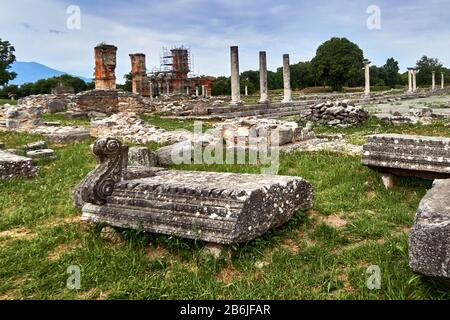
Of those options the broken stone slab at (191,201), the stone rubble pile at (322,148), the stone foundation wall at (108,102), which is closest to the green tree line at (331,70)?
the stone foundation wall at (108,102)

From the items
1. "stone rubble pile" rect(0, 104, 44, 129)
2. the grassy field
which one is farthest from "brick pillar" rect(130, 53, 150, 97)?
the grassy field

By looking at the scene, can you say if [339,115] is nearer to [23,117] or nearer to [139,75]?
[23,117]

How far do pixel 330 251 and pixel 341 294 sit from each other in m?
0.85

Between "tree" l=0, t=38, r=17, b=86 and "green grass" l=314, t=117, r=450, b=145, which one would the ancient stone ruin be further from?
"tree" l=0, t=38, r=17, b=86

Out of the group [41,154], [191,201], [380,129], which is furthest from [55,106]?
[191,201]

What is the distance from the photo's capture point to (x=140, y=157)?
7.54 metres

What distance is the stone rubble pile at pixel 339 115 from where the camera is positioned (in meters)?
14.9

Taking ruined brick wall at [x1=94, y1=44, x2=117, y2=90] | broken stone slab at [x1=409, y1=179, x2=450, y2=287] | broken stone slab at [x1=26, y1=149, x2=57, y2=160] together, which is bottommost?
broken stone slab at [x1=409, y1=179, x2=450, y2=287]

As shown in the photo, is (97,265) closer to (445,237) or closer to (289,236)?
(289,236)

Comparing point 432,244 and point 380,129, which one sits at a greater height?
point 380,129

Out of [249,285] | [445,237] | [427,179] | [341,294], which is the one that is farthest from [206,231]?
[427,179]

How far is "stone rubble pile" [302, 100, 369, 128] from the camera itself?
14.9 m

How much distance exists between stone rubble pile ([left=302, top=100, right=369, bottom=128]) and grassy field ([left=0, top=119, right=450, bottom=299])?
31.2ft

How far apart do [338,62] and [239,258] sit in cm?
5737
